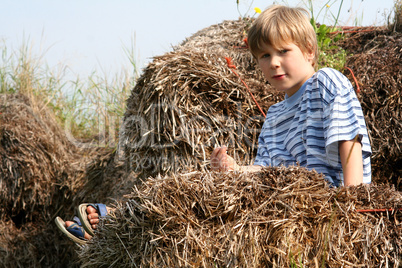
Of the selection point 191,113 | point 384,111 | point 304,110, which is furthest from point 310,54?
point 191,113

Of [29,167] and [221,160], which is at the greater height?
[221,160]

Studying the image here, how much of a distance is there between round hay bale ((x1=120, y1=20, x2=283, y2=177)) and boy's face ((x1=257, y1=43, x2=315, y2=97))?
1.91 ft

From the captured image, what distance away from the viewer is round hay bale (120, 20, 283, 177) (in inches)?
106

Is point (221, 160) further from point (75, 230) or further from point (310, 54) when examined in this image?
point (75, 230)

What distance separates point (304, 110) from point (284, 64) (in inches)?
9.1

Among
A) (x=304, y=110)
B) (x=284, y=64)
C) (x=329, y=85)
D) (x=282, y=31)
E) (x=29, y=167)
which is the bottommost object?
(x=29, y=167)

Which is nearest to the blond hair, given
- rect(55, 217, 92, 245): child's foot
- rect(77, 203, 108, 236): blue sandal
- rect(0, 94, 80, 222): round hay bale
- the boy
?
the boy

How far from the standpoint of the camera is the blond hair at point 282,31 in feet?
7.04

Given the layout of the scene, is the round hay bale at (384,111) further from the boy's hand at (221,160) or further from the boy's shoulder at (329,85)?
the boy's hand at (221,160)

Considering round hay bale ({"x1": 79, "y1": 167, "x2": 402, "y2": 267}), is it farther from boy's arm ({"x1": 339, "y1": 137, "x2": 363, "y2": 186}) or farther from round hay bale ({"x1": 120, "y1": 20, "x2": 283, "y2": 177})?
round hay bale ({"x1": 120, "y1": 20, "x2": 283, "y2": 177})

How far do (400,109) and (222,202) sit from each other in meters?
1.42

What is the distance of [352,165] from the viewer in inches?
73.0

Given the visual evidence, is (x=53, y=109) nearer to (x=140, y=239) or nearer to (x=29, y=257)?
(x=29, y=257)

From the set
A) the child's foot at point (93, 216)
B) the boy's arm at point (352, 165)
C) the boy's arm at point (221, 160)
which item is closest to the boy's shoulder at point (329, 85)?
the boy's arm at point (352, 165)
